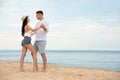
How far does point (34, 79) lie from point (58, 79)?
0.63m

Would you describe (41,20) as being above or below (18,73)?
above

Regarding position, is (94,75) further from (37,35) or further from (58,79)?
(37,35)

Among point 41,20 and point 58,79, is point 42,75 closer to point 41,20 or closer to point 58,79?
point 58,79

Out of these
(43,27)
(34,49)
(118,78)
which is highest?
(43,27)

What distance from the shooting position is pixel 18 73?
8883 millimetres

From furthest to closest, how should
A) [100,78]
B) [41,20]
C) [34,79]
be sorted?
[41,20]
[100,78]
[34,79]

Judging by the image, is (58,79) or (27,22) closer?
(58,79)

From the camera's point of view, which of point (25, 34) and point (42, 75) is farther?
point (25, 34)

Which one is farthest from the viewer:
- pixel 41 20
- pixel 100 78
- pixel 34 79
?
pixel 41 20

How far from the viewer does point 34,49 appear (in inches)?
362

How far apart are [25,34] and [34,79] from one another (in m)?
1.69

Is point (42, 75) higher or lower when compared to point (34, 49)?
lower

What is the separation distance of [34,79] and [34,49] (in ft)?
4.74

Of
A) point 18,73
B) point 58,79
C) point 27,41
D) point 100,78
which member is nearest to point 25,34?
point 27,41
